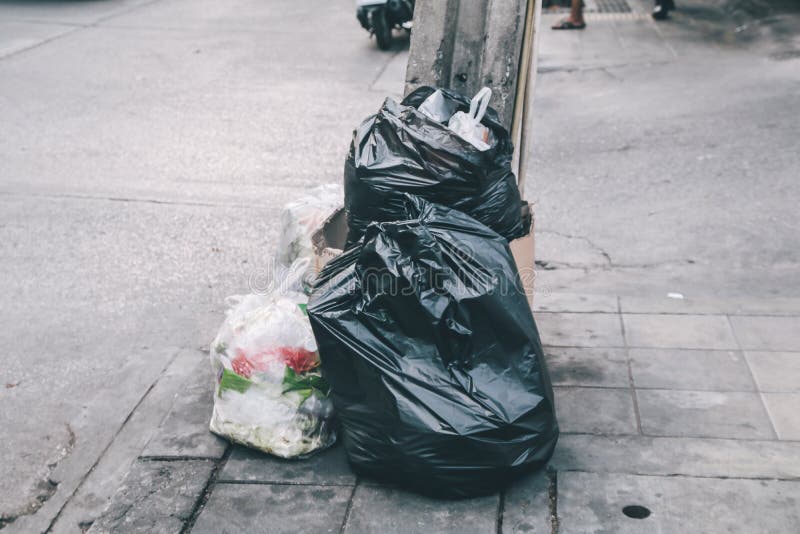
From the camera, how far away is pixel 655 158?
6.18 meters

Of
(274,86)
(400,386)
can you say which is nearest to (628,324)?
(400,386)

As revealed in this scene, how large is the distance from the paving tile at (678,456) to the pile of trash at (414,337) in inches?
8.6

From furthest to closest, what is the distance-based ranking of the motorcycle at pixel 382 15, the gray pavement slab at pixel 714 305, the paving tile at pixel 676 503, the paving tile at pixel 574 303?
the motorcycle at pixel 382 15 < the paving tile at pixel 574 303 < the gray pavement slab at pixel 714 305 < the paving tile at pixel 676 503

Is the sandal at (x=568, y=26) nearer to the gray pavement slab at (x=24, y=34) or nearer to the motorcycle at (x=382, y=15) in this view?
the motorcycle at (x=382, y=15)

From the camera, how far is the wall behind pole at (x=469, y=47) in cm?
339

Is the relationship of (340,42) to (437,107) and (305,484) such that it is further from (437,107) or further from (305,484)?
(305,484)

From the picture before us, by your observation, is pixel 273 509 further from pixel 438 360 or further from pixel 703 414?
pixel 703 414

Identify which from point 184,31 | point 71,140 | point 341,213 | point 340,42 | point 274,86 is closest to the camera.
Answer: point 341,213

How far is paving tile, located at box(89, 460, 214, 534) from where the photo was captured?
2.78 meters

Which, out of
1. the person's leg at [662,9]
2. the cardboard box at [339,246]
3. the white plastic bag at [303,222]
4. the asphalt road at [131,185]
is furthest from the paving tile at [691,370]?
the person's leg at [662,9]

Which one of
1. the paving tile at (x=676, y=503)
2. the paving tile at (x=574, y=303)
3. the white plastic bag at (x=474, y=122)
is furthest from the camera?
the paving tile at (x=574, y=303)

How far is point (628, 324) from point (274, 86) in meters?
5.42

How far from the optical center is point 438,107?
3238 mm

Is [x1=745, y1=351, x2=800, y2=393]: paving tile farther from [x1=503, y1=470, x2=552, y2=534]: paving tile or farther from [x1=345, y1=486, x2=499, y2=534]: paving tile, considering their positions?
[x1=345, y1=486, x2=499, y2=534]: paving tile
